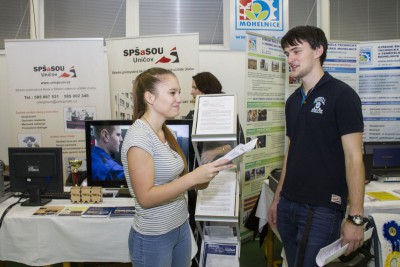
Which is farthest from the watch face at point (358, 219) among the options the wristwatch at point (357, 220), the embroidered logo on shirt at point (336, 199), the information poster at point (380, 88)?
the information poster at point (380, 88)

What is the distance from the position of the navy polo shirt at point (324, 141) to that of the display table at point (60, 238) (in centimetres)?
106

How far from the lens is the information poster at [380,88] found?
12.2ft

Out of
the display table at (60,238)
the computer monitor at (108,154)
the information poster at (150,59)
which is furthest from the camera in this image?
the information poster at (150,59)

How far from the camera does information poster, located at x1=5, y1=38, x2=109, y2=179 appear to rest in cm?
344

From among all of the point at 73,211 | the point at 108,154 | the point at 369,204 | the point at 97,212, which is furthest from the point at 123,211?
the point at 369,204

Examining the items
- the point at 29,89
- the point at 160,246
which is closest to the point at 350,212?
the point at 160,246

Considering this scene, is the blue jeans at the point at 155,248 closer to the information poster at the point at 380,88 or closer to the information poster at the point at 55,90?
the information poster at the point at 55,90

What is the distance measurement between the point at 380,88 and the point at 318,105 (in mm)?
2787

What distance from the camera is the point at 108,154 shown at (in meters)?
2.26

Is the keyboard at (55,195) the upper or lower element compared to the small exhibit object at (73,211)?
upper

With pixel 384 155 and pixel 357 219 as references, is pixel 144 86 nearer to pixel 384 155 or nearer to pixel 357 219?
pixel 357 219

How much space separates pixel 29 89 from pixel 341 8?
4.03 m

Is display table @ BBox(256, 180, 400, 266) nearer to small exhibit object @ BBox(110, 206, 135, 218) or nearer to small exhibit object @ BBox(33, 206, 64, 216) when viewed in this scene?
small exhibit object @ BBox(110, 206, 135, 218)

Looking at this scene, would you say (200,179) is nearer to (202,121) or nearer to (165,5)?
(202,121)
